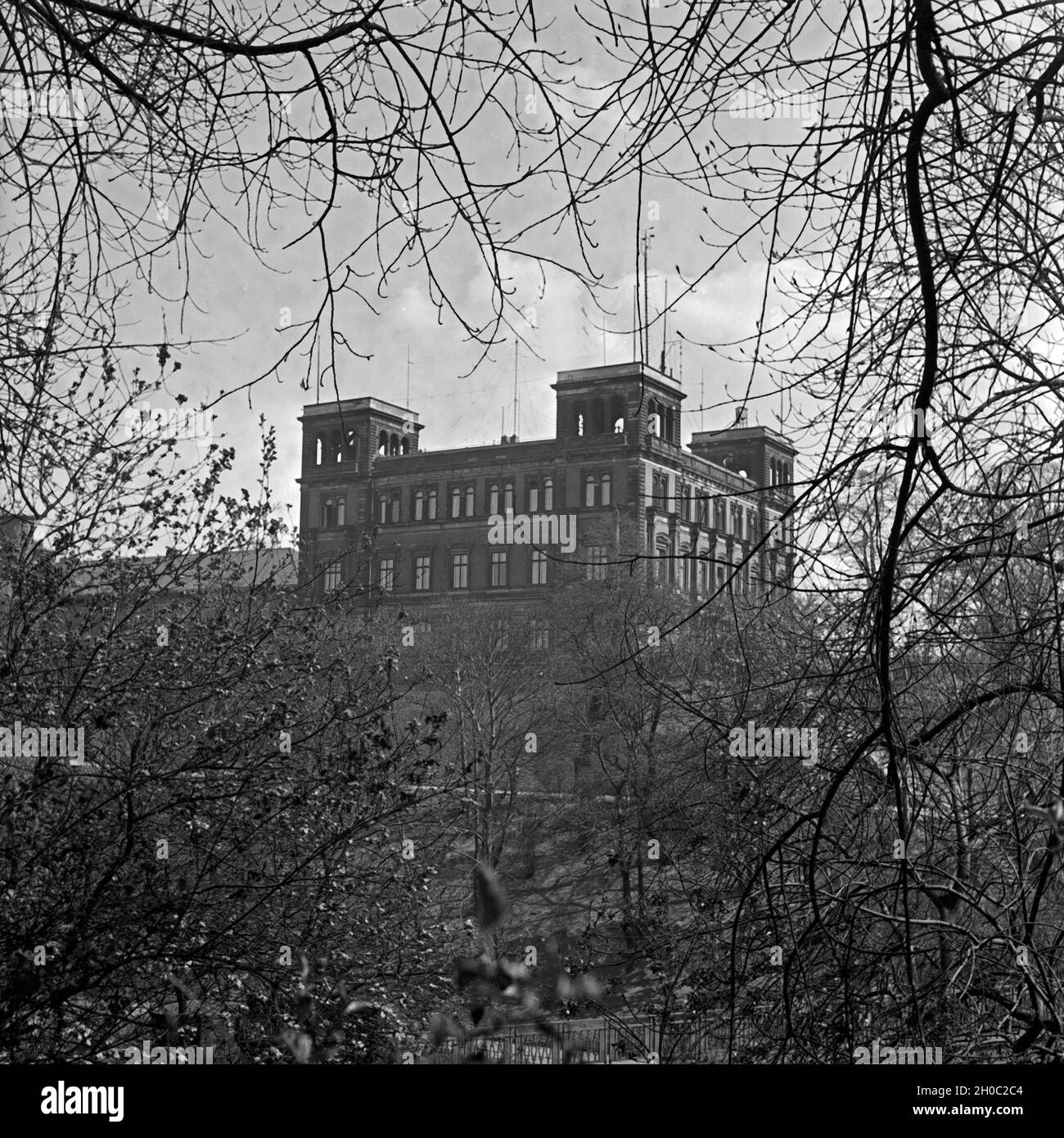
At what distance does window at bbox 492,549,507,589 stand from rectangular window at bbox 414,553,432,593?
137 inches

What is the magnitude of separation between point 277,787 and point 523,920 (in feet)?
63.6

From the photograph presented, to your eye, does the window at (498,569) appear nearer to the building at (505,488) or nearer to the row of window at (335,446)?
the building at (505,488)

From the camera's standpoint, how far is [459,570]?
206 feet

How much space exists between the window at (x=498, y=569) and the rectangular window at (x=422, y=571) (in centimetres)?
348

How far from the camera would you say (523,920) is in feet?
88.2

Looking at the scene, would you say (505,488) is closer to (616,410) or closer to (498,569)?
(498,569)

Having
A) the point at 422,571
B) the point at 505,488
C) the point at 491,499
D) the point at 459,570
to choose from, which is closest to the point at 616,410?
the point at 505,488

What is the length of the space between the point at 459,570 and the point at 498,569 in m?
2.07

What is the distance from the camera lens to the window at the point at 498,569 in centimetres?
6166

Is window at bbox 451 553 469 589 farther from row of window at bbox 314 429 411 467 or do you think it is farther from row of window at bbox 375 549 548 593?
row of window at bbox 314 429 411 467

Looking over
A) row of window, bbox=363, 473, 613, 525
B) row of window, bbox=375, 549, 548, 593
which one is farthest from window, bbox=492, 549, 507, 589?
row of window, bbox=363, 473, 613, 525

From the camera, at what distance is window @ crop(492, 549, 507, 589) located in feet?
202

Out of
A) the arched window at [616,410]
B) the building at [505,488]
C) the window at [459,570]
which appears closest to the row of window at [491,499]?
the building at [505,488]
